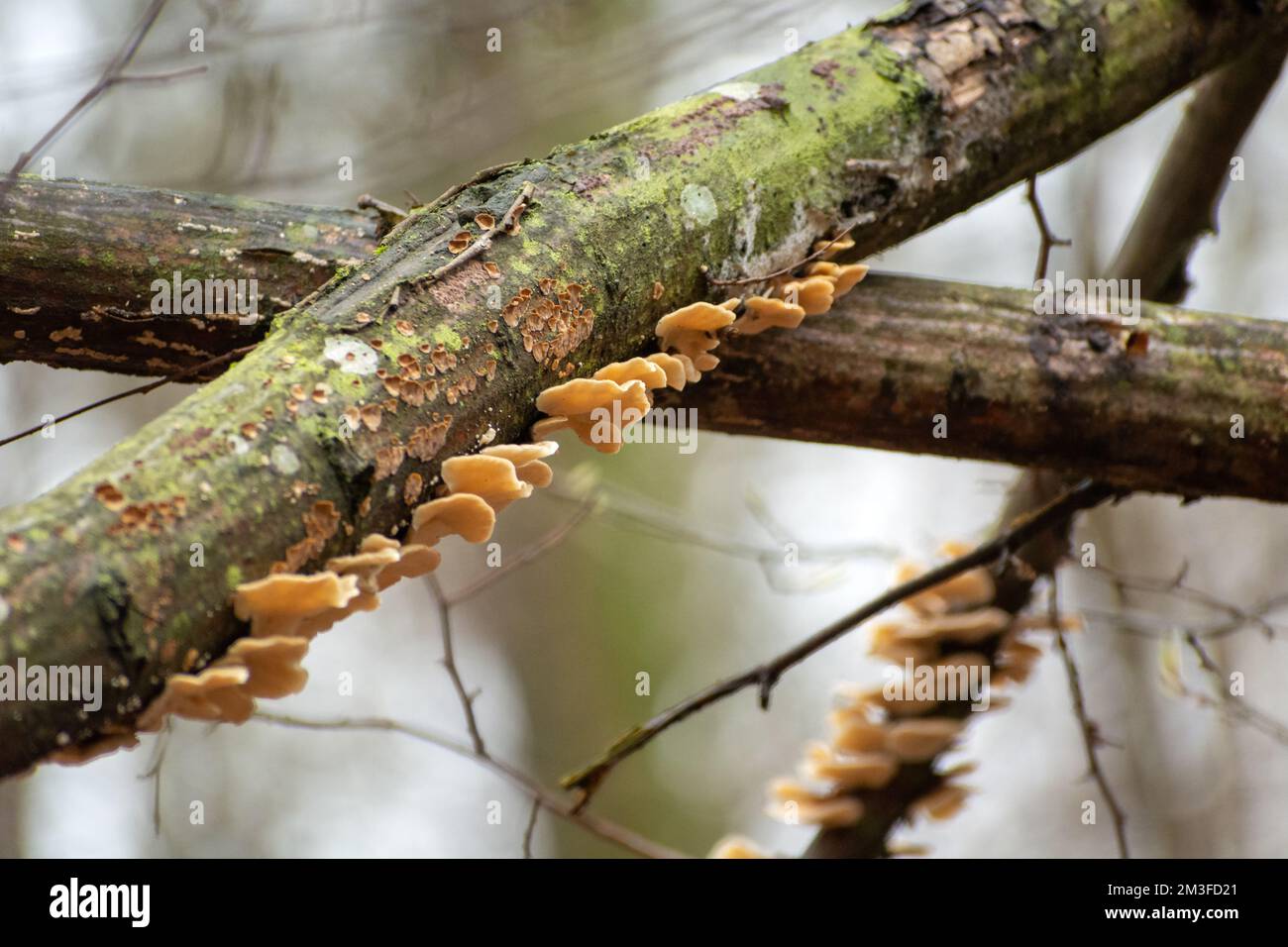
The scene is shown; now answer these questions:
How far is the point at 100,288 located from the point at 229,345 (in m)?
0.28

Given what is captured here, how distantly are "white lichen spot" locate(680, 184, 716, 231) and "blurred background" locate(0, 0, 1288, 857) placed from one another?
62.0 inches

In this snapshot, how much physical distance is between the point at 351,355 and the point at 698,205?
0.94 meters

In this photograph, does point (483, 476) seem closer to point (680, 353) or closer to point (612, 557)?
point (680, 353)

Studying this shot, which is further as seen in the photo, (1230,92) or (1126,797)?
(1126,797)

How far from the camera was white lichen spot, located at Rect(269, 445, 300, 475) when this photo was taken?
1457 mm

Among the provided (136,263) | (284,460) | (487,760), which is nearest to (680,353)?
(284,460)

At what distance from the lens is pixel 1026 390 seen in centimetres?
255

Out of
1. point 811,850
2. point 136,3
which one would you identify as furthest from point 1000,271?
point 136,3

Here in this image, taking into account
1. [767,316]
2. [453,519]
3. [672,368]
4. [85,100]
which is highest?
[85,100]

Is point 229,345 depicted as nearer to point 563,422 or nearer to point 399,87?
point 563,422

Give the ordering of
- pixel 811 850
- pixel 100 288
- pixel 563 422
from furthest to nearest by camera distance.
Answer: pixel 811 850 → pixel 100 288 → pixel 563 422

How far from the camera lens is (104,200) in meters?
2.13

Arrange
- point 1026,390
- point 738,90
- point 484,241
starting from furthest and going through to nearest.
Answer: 1. point 1026,390
2. point 738,90
3. point 484,241

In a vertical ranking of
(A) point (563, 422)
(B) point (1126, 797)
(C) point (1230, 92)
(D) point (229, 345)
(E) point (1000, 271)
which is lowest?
(B) point (1126, 797)
